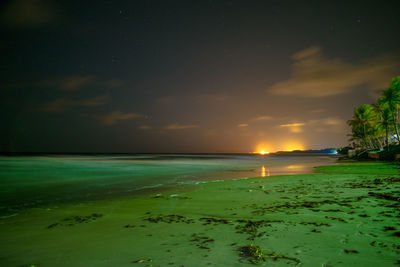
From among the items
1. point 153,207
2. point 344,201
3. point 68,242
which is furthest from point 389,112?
point 68,242

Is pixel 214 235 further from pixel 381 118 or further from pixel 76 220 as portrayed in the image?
pixel 381 118

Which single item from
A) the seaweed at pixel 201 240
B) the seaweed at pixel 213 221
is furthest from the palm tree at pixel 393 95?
the seaweed at pixel 201 240

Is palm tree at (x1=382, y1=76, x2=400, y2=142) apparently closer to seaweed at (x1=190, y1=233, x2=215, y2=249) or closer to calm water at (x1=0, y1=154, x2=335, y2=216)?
calm water at (x1=0, y1=154, x2=335, y2=216)

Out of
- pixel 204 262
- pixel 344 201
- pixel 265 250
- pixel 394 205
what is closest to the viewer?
pixel 204 262

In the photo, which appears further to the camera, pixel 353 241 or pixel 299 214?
pixel 299 214

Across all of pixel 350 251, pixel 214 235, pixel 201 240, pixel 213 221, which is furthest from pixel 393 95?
pixel 201 240

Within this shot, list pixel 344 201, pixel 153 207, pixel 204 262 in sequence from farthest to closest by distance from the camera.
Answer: pixel 153 207, pixel 344 201, pixel 204 262

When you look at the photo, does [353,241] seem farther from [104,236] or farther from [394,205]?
[104,236]

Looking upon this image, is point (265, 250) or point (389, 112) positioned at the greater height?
point (389, 112)

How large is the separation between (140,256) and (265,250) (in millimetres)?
1842

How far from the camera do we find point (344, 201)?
6863mm

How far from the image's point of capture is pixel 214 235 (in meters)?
4.37

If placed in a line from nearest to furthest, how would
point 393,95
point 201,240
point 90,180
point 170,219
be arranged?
point 201,240, point 170,219, point 90,180, point 393,95

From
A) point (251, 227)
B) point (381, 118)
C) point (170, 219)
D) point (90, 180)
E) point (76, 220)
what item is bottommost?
point (90, 180)
